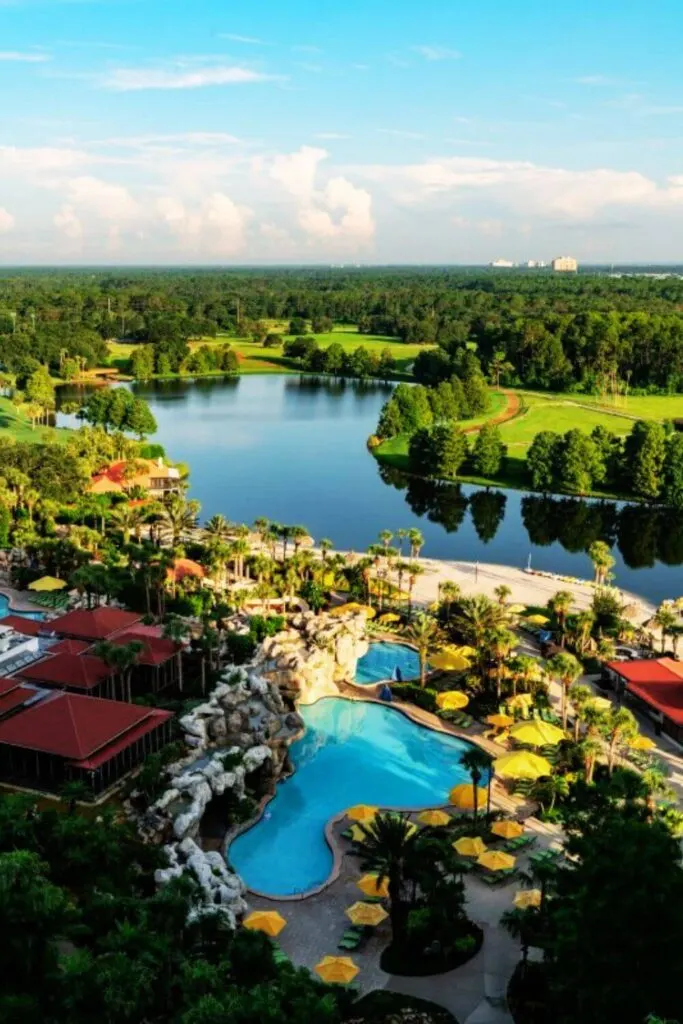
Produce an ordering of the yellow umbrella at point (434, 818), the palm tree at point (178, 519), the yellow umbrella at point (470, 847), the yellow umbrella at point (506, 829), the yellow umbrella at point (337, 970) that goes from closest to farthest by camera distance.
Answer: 1. the yellow umbrella at point (337, 970)
2. the yellow umbrella at point (470, 847)
3. the yellow umbrella at point (506, 829)
4. the yellow umbrella at point (434, 818)
5. the palm tree at point (178, 519)

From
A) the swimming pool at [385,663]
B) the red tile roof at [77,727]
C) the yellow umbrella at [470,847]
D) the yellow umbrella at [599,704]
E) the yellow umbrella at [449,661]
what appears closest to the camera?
the yellow umbrella at [470,847]

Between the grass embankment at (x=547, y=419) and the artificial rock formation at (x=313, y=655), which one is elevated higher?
the grass embankment at (x=547, y=419)

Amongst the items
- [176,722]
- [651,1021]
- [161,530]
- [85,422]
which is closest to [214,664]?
[176,722]

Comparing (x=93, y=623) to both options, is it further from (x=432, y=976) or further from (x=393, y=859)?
(x=432, y=976)

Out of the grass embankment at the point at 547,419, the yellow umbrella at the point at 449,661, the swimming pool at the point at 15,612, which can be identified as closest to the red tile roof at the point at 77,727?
the yellow umbrella at the point at 449,661

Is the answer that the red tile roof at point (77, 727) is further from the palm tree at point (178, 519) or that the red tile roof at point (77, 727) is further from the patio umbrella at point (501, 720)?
the palm tree at point (178, 519)

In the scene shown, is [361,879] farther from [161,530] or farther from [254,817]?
[161,530]
